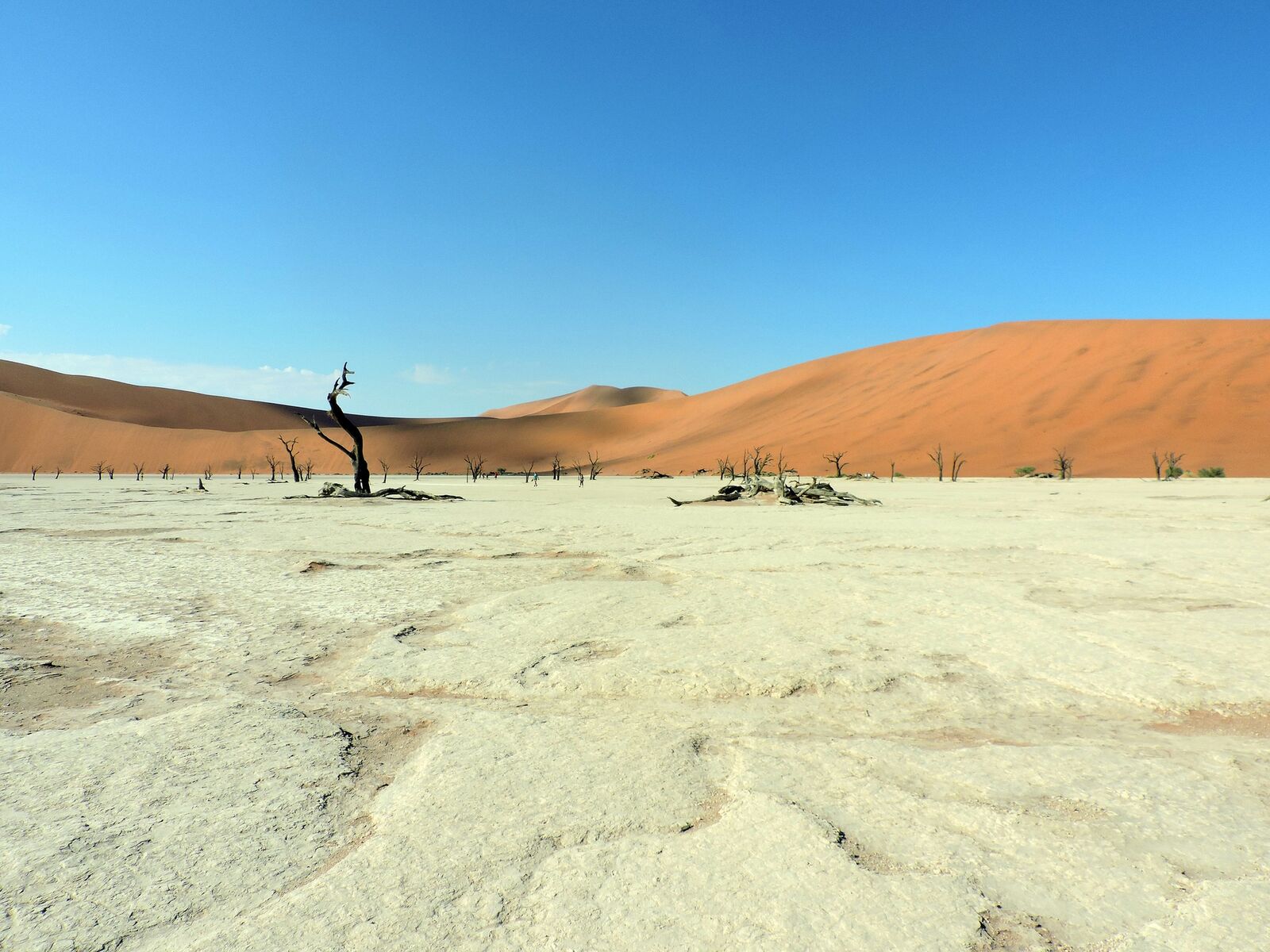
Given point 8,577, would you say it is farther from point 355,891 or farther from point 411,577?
point 355,891

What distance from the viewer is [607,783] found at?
1922 millimetres

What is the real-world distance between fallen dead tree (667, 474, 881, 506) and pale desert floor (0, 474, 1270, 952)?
8597 mm

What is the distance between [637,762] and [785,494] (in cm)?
1187

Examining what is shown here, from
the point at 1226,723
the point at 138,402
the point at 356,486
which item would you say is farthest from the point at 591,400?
the point at 1226,723

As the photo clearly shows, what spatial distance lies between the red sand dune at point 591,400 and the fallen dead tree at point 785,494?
12242 cm

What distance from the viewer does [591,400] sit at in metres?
143

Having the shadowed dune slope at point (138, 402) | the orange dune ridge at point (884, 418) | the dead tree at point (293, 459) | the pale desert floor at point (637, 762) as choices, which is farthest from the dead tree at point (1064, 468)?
the shadowed dune slope at point (138, 402)

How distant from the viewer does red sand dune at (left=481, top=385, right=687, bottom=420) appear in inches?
5541

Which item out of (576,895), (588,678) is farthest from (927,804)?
(588,678)

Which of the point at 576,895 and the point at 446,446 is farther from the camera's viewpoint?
the point at 446,446

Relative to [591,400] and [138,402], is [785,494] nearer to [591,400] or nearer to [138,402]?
[138,402]

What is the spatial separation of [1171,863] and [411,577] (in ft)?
14.5

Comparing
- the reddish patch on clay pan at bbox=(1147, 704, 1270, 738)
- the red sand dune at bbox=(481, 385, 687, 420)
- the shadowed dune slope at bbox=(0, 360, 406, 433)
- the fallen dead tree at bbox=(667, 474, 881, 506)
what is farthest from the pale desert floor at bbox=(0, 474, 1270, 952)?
the red sand dune at bbox=(481, 385, 687, 420)

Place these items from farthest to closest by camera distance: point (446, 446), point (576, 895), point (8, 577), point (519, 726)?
1. point (446, 446)
2. point (8, 577)
3. point (519, 726)
4. point (576, 895)
